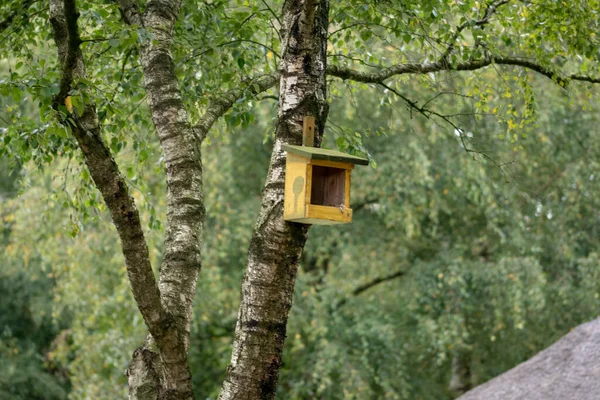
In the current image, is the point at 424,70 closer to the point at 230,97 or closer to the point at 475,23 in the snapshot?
the point at 475,23

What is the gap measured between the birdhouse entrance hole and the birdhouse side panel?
0.13 metres

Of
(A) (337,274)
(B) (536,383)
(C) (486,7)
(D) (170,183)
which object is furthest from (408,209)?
(D) (170,183)

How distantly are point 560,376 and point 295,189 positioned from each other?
4104mm

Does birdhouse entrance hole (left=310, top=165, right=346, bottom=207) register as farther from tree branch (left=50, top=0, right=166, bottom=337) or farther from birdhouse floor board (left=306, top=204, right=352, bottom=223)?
tree branch (left=50, top=0, right=166, bottom=337)

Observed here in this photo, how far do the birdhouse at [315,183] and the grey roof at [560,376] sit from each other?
3571 millimetres

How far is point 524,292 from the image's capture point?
10422mm

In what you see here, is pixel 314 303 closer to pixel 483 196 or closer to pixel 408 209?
pixel 408 209

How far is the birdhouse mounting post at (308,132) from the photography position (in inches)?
131

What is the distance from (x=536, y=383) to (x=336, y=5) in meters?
3.44

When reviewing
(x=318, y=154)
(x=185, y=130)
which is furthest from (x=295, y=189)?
(x=185, y=130)

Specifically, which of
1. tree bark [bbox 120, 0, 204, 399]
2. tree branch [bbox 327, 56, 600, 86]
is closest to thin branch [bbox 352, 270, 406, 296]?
tree branch [bbox 327, 56, 600, 86]

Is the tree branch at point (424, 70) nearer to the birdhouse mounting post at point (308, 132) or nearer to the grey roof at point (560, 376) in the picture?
the birdhouse mounting post at point (308, 132)

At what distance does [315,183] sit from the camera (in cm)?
341

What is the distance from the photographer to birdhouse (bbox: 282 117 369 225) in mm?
3184
